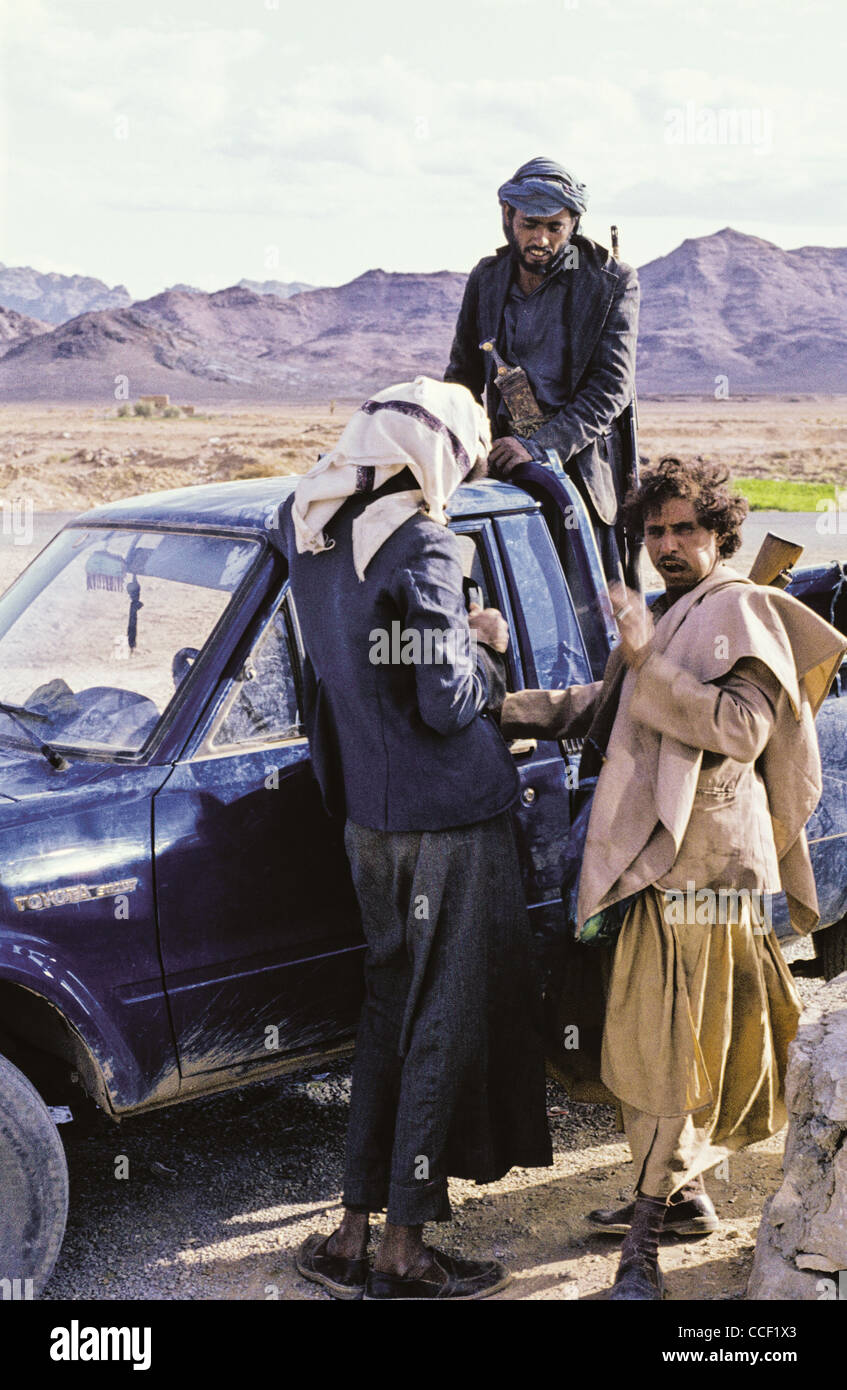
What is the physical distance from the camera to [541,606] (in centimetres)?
421

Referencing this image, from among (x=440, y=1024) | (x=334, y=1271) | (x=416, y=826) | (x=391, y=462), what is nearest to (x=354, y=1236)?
(x=334, y=1271)

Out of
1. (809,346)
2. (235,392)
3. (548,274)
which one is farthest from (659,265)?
(548,274)

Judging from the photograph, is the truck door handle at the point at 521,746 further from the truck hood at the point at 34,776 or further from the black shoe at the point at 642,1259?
the black shoe at the point at 642,1259

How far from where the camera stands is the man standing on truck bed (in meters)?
4.84

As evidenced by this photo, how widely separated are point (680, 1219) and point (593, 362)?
2.79m

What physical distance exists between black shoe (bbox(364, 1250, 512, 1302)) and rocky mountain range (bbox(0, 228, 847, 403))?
86.0m

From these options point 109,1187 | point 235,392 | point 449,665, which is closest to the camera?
point 449,665

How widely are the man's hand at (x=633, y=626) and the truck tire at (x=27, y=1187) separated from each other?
175cm

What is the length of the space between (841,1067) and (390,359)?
141136 mm

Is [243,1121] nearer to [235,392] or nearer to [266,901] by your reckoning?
[266,901]

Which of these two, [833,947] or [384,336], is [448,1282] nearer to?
[833,947]

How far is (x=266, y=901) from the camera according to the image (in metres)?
3.70

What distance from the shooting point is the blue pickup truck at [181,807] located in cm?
339

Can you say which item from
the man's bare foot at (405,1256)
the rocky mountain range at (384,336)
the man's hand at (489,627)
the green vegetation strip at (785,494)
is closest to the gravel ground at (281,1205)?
the man's bare foot at (405,1256)
